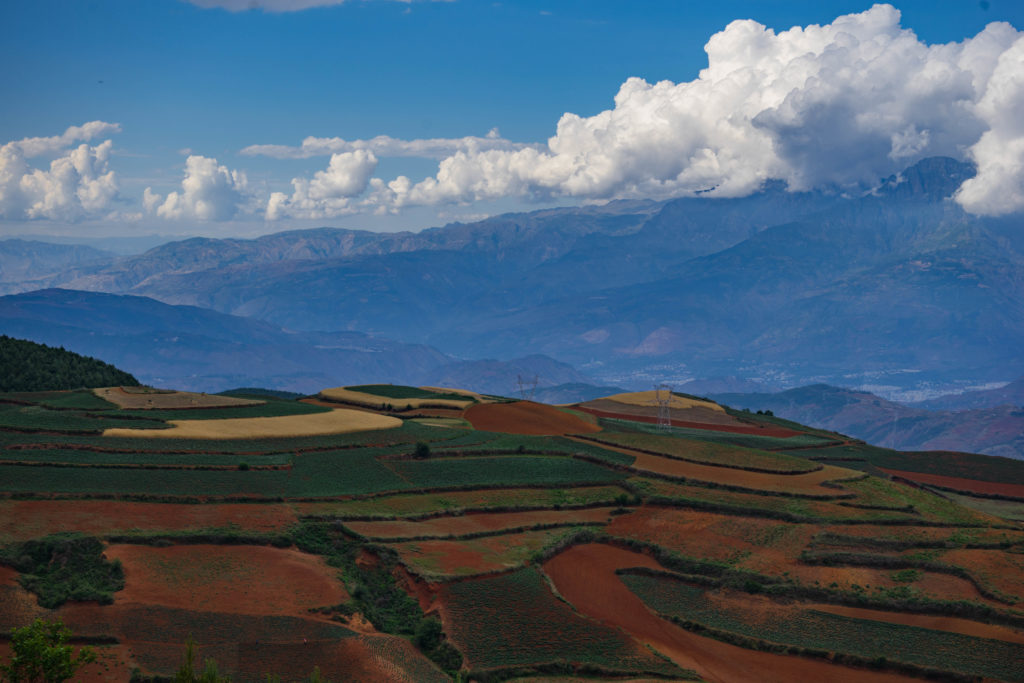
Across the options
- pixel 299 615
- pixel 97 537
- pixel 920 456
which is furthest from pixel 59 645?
pixel 920 456

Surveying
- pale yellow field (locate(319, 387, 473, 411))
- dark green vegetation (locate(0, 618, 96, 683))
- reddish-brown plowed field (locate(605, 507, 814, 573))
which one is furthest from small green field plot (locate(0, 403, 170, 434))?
reddish-brown plowed field (locate(605, 507, 814, 573))

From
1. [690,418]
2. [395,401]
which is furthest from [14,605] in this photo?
[690,418]

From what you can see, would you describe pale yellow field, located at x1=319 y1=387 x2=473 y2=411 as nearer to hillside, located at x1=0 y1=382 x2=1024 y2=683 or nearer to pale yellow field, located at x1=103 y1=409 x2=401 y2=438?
pale yellow field, located at x1=103 y1=409 x2=401 y2=438

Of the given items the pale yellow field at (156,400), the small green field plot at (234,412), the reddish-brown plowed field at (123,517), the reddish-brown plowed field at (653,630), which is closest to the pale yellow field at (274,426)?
the small green field plot at (234,412)

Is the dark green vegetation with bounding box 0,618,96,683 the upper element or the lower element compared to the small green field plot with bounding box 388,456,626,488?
lower

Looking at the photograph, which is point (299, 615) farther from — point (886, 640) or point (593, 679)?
point (886, 640)
